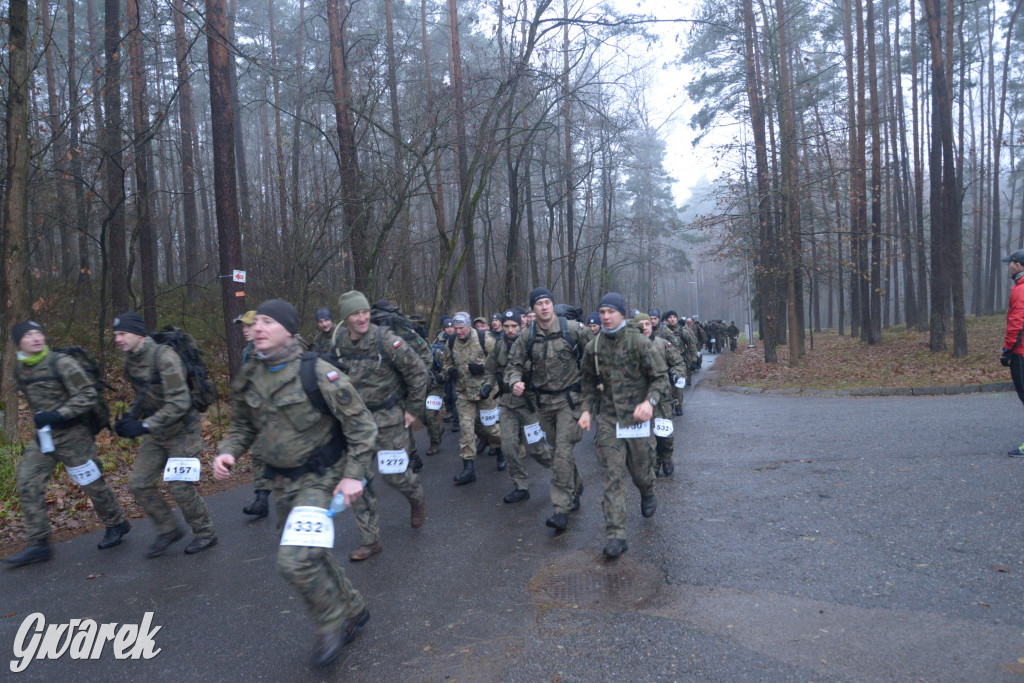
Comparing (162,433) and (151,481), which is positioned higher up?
(162,433)

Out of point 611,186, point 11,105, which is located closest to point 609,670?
point 11,105

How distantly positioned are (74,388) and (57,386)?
0.16 metres

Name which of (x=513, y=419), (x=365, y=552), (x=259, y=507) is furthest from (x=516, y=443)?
(x=259, y=507)

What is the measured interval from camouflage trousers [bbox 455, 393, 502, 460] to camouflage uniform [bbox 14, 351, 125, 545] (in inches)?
162

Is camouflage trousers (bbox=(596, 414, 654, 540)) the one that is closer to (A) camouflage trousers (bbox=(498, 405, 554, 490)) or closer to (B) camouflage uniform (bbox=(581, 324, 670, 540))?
(B) camouflage uniform (bbox=(581, 324, 670, 540))

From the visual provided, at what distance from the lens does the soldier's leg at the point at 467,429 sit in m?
8.59

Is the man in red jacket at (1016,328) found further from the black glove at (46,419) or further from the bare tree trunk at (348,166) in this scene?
the bare tree trunk at (348,166)

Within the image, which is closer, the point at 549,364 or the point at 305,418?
the point at 305,418

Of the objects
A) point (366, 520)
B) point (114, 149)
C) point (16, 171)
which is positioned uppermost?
point (114, 149)

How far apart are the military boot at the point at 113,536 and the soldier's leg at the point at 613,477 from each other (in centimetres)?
441

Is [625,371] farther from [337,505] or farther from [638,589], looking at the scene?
[337,505]

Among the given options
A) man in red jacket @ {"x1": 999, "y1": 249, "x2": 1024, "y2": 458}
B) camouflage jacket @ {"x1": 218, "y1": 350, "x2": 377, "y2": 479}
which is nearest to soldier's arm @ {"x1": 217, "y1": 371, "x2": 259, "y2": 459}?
camouflage jacket @ {"x1": 218, "y1": 350, "x2": 377, "y2": 479}

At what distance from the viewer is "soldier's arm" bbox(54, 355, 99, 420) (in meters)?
5.80

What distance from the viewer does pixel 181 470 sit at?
5727 mm
